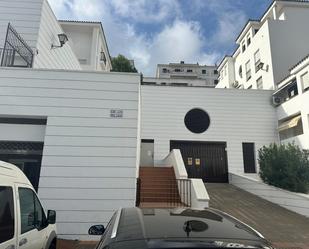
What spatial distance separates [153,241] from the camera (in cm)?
177

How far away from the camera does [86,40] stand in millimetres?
21328

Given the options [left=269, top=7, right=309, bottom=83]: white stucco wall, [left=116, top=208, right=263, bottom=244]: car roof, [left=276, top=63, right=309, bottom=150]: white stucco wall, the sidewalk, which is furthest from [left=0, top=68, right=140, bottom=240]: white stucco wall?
[left=269, top=7, right=309, bottom=83]: white stucco wall

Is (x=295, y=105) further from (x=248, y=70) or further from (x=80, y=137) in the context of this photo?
(x=80, y=137)

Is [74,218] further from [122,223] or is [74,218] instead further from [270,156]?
[270,156]

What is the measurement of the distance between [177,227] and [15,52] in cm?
992

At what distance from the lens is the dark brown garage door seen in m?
17.0

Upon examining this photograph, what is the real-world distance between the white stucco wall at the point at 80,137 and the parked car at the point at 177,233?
4482mm

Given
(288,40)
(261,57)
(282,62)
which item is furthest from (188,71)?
(282,62)

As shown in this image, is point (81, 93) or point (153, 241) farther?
point (81, 93)

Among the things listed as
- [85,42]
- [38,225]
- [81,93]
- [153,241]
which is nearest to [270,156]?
[81,93]

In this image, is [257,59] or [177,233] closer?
[177,233]

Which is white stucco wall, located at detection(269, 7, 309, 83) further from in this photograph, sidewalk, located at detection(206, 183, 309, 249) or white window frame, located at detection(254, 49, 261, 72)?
sidewalk, located at detection(206, 183, 309, 249)

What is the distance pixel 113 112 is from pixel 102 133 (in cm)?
64

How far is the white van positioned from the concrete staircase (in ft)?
16.0
